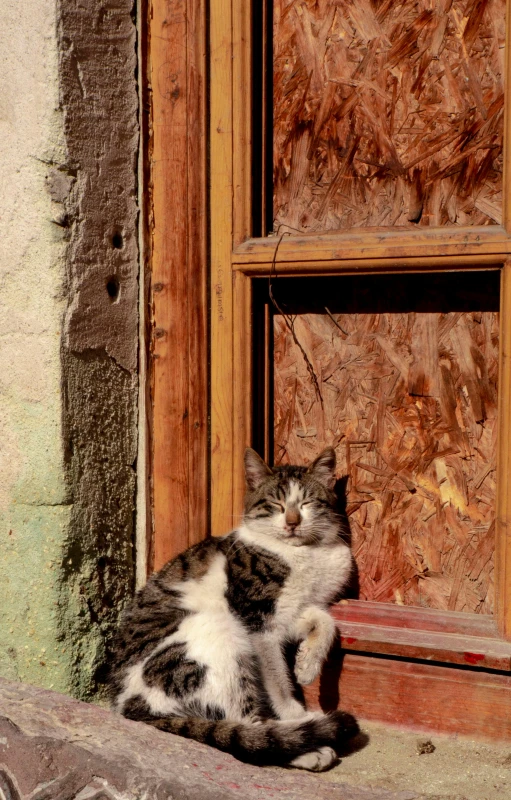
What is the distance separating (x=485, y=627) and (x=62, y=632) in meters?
1.45

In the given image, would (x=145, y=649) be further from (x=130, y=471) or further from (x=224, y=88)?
(x=224, y=88)

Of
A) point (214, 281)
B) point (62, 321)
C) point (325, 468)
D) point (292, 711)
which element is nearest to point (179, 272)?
point (214, 281)

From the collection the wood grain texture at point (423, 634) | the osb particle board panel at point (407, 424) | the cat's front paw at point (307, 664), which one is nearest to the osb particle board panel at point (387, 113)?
the osb particle board panel at point (407, 424)

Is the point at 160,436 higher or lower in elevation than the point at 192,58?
lower

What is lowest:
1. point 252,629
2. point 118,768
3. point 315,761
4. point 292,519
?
point 315,761

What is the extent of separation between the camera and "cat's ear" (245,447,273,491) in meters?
3.00

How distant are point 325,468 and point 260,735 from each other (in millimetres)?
928

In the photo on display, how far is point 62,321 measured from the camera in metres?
2.83

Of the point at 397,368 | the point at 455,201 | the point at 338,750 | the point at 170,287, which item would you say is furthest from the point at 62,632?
the point at 455,201

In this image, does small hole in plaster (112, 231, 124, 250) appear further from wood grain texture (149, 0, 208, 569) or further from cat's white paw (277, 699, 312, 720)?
cat's white paw (277, 699, 312, 720)

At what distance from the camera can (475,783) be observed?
248 centimetres

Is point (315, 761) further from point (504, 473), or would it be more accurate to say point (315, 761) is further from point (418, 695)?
point (504, 473)

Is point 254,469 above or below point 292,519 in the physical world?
above

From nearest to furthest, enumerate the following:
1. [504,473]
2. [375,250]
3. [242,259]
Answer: [504,473]
[375,250]
[242,259]
